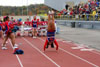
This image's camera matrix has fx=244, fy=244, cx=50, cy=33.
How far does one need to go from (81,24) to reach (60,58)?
22.5 metres

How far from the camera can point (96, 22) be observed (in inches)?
1056

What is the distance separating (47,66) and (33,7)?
58.6 m

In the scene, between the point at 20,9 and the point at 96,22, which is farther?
the point at 20,9

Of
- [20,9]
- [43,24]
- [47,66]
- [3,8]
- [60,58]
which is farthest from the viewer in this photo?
[20,9]

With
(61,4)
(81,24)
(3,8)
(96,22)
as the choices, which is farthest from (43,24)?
(3,8)

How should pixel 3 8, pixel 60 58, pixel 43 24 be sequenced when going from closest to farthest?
1. pixel 60 58
2. pixel 43 24
3. pixel 3 8

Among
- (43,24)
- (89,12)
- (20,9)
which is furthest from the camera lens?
(20,9)

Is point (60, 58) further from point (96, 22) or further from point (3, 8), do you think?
point (3, 8)

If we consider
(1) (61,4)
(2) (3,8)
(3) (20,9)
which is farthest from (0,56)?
(3) (20,9)

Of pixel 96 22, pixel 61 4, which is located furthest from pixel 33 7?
pixel 96 22

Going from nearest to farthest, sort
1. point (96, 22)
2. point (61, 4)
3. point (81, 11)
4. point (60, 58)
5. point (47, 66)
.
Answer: point (47, 66) → point (60, 58) → point (96, 22) → point (81, 11) → point (61, 4)

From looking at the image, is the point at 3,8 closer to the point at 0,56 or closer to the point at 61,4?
the point at 61,4

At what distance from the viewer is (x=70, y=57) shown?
1138cm

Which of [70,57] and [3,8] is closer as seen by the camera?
[70,57]
